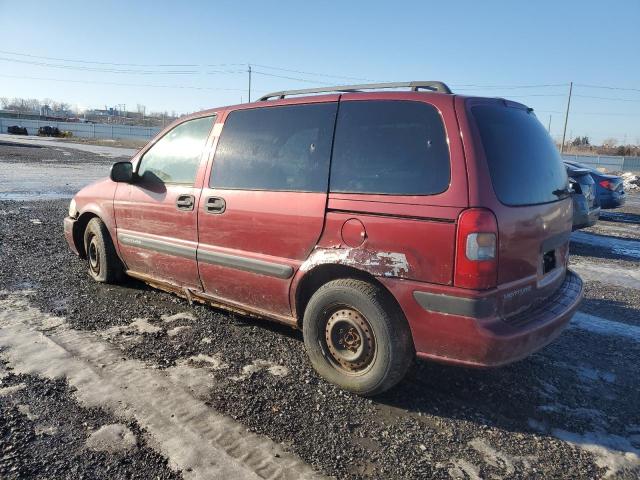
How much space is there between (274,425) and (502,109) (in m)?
2.37

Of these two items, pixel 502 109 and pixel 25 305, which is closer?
pixel 502 109

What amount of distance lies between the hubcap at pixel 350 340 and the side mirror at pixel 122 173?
2528mm

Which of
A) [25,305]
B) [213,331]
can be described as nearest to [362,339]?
[213,331]

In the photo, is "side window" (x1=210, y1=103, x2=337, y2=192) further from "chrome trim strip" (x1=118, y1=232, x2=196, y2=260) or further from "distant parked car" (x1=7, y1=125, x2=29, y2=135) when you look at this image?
"distant parked car" (x1=7, y1=125, x2=29, y2=135)

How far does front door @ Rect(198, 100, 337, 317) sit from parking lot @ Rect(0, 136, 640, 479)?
1.86ft

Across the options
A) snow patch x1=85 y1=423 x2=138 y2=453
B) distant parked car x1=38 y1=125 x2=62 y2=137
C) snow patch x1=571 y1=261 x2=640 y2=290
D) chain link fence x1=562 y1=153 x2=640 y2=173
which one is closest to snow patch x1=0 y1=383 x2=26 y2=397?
snow patch x1=85 y1=423 x2=138 y2=453

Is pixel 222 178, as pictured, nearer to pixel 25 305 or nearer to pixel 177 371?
pixel 177 371

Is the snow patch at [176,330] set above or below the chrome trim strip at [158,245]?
below

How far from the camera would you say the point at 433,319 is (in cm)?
281

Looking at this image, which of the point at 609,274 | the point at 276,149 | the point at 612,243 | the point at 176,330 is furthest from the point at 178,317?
the point at 612,243

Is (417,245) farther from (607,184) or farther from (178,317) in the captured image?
(607,184)

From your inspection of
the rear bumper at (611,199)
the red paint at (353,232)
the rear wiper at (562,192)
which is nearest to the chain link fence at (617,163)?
the rear bumper at (611,199)

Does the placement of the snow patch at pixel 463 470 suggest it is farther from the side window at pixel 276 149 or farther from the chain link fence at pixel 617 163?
the chain link fence at pixel 617 163

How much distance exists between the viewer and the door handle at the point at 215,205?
3824 mm
